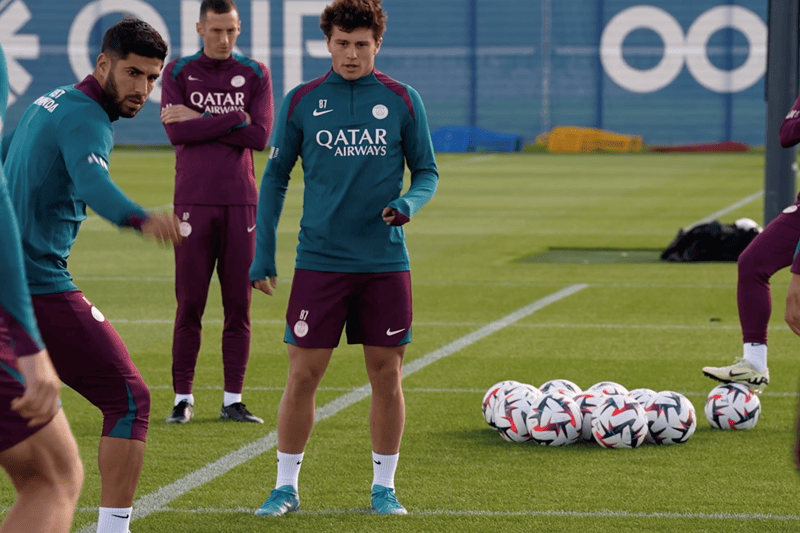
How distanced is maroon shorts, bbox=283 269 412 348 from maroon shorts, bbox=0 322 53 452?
2.16m

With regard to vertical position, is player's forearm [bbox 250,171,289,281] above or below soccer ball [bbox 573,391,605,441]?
above

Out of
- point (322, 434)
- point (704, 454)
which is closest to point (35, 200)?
point (322, 434)

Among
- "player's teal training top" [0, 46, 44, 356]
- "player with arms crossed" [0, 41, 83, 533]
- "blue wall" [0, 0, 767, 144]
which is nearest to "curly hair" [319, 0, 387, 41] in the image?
"player with arms crossed" [0, 41, 83, 533]

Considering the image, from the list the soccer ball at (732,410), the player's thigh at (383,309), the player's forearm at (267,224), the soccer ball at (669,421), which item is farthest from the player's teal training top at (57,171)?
the soccer ball at (732,410)

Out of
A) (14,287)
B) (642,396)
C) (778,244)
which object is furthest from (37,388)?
A: (778,244)

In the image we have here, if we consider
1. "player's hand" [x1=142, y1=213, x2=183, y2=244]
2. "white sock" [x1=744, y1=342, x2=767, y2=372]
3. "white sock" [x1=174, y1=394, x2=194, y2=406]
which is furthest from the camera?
"white sock" [x1=744, y1=342, x2=767, y2=372]

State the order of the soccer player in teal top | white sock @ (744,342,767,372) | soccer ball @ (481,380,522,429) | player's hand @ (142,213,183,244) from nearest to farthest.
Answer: player's hand @ (142,213,183,244), the soccer player in teal top, soccer ball @ (481,380,522,429), white sock @ (744,342,767,372)

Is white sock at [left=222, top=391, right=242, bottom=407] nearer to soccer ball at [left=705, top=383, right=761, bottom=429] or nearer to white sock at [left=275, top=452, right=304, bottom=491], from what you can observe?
white sock at [left=275, top=452, right=304, bottom=491]

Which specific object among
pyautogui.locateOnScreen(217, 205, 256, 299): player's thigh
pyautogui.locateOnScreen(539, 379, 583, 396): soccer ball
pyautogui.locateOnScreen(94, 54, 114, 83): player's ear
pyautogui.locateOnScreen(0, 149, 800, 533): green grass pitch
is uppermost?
pyautogui.locateOnScreen(94, 54, 114, 83): player's ear

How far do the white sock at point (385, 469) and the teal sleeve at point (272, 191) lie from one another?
92cm

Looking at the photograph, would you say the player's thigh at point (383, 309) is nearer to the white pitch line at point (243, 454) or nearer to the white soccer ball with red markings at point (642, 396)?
the white pitch line at point (243, 454)

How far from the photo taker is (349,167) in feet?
17.9

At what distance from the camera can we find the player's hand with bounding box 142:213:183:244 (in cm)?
398

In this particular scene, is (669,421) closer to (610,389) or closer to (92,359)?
(610,389)
